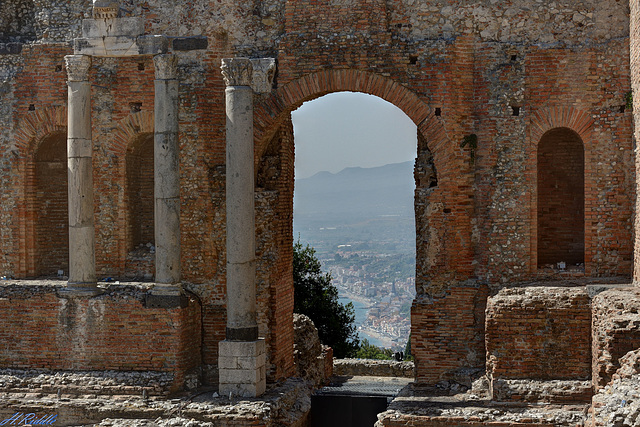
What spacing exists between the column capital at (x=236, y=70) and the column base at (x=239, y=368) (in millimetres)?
4568

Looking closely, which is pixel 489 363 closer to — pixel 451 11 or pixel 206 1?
pixel 451 11

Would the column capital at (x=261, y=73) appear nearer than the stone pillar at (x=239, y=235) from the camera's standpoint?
No

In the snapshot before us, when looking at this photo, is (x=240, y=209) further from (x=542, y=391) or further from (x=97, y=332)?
(x=542, y=391)

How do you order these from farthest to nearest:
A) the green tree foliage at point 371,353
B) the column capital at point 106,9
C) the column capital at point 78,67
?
the green tree foliage at point 371,353 → the column capital at point 78,67 → the column capital at point 106,9

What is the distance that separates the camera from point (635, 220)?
620 inches

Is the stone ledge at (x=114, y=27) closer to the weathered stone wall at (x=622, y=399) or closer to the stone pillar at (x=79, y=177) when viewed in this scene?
the stone pillar at (x=79, y=177)

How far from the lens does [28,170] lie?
1856cm

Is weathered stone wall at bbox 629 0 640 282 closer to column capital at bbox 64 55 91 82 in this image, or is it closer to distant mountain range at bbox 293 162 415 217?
column capital at bbox 64 55 91 82

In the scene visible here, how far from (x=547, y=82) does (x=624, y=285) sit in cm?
379

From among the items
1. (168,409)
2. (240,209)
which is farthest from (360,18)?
(168,409)

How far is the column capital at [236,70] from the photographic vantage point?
52.5 feet

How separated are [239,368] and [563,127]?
7.17 m

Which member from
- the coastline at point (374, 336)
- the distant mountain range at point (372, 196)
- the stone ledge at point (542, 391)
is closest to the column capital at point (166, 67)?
the stone ledge at point (542, 391)

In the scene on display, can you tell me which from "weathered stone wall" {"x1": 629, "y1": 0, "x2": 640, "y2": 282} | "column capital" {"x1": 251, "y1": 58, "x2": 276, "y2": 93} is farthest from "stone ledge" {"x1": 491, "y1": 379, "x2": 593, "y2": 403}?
"column capital" {"x1": 251, "y1": 58, "x2": 276, "y2": 93}
